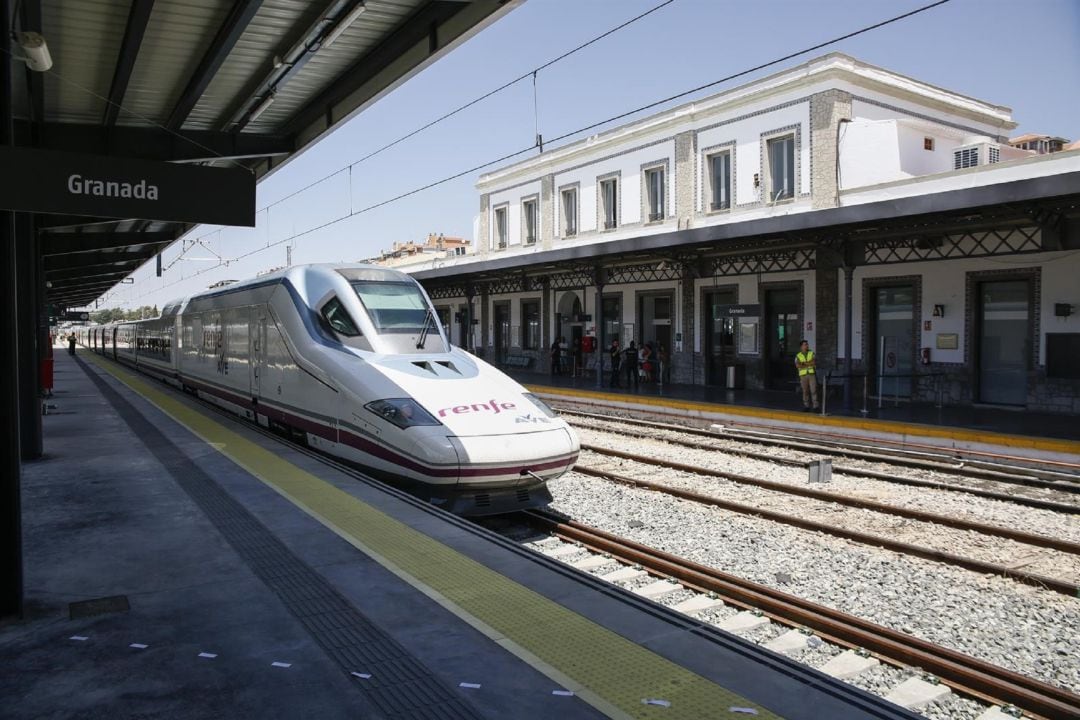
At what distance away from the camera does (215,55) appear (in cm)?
806

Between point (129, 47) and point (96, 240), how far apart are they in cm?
1623

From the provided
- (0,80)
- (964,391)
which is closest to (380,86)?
(0,80)

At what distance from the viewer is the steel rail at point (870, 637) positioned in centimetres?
430

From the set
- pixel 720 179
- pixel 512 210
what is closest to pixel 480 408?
pixel 720 179

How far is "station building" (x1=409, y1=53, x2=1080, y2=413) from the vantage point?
15.8 metres

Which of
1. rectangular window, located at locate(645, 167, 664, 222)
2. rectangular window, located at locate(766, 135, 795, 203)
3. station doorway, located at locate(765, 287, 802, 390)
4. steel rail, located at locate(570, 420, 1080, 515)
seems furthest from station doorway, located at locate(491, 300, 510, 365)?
steel rail, located at locate(570, 420, 1080, 515)

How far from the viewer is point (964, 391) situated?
57.8 ft

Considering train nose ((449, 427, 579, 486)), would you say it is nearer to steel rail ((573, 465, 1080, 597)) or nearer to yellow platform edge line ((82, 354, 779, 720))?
yellow platform edge line ((82, 354, 779, 720))

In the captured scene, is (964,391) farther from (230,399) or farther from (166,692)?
(166,692)

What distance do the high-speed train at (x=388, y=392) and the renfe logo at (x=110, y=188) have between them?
3.36 m

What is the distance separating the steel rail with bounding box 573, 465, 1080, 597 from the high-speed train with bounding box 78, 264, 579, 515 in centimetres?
224

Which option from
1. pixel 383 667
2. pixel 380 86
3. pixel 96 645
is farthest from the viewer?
pixel 380 86

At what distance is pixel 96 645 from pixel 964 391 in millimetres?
18330

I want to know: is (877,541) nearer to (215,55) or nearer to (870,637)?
(870,637)
